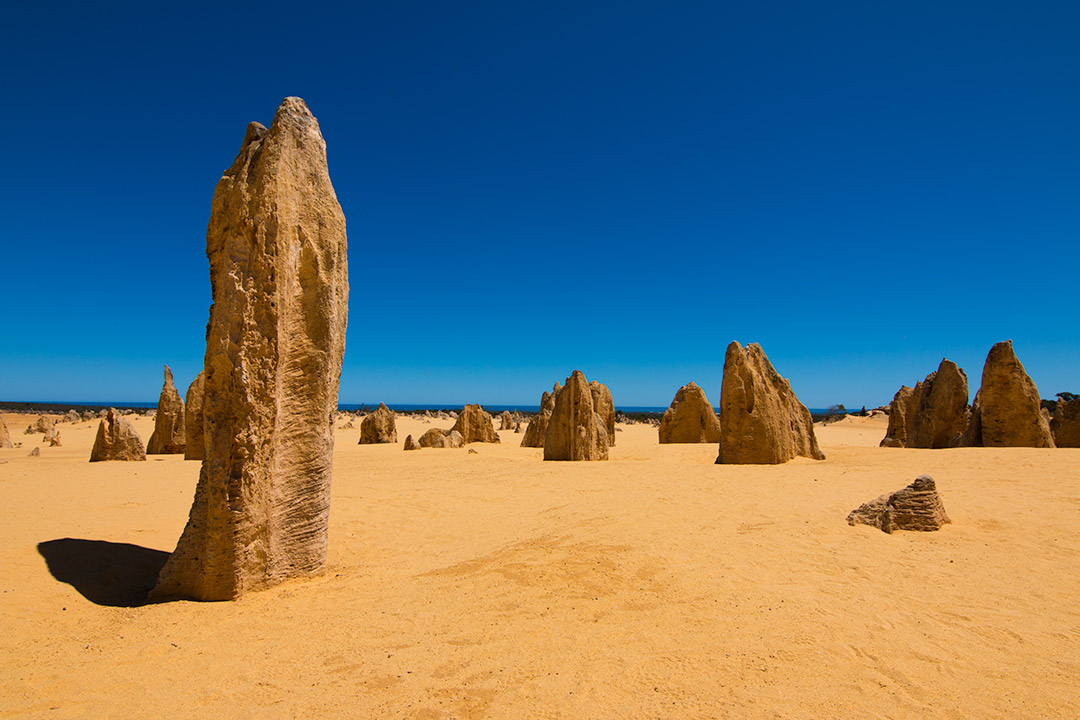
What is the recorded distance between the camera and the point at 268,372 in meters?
4.80

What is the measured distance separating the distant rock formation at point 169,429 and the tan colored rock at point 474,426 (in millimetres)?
9402

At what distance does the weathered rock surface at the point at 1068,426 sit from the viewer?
50.9 feet

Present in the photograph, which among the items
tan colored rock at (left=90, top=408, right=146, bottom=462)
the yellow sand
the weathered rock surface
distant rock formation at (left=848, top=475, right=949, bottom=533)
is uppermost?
the weathered rock surface

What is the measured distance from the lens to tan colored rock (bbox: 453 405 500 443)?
2164cm

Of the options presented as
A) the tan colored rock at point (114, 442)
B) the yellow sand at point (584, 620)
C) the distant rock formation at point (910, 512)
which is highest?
the tan colored rock at point (114, 442)

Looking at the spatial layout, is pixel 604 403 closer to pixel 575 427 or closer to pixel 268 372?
pixel 575 427

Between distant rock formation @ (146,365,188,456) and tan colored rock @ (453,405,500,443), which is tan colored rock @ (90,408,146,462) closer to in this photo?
distant rock formation @ (146,365,188,456)

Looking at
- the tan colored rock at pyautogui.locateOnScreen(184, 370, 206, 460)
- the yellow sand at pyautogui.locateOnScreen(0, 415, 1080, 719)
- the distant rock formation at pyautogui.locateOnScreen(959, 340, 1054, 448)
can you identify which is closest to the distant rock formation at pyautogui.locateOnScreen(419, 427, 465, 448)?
the tan colored rock at pyautogui.locateOnScreen(184, 370, 206, 460)

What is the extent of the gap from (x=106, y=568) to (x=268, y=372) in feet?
8.50

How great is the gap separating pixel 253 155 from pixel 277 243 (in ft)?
3.30

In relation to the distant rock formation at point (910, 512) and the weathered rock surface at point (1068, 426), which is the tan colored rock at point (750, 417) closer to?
the distant rock formation at point (910, 512)

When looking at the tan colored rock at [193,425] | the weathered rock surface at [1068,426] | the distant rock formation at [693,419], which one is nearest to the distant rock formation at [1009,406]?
the weathered rock surface at [1068,426]

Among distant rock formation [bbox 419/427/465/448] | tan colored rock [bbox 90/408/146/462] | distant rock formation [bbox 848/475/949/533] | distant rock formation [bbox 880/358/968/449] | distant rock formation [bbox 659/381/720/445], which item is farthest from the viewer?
distant rock formation [bbox 659/381/720/445]

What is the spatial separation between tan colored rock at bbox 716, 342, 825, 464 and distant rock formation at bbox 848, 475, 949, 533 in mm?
5979
